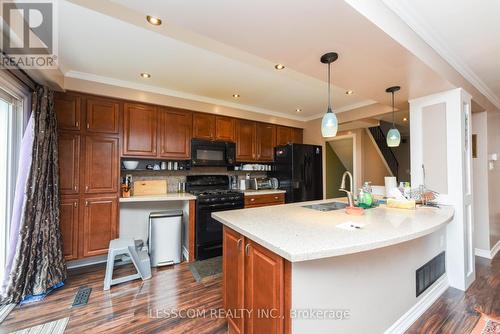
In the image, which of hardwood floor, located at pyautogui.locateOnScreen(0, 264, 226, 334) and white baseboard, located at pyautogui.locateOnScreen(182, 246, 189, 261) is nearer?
hardwood floor, located at pyautogui.locateOnScreen(0, 264, 226, 334)

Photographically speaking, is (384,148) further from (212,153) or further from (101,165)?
(101,165)

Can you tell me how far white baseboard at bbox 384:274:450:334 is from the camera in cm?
158

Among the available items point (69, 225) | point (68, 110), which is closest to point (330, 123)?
point (68, 110)

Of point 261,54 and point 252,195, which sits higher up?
point 261,54

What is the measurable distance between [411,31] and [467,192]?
195cm

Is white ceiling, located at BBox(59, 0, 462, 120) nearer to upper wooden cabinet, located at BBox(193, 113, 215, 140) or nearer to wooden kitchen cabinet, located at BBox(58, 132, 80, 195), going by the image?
upper wooden cabinet, located at BBox(193, 113, 215, 140)

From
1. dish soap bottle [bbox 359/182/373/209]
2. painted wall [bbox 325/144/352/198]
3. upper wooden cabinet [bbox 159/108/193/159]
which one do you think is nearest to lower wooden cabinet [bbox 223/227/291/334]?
dish soap bottle [bbox 359/182/373/209]

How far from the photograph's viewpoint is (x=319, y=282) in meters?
1.17

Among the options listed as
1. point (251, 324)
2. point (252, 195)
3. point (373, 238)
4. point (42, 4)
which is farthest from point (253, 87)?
point (251, 324)

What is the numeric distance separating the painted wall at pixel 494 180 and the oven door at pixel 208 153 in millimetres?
4203

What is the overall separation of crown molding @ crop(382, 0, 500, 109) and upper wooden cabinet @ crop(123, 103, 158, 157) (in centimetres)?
295

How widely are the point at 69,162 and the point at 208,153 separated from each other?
1.83 m

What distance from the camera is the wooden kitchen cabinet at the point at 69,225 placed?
8.27 ft

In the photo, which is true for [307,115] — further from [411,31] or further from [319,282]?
[319,282]
